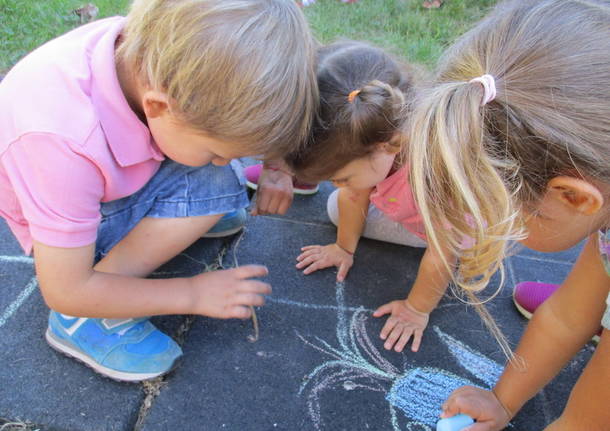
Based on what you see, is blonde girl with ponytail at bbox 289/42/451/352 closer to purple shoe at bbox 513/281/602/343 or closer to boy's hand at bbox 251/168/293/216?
A: boy's hand at bbox 251/168/293/216

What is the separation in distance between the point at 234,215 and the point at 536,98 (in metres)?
1.02

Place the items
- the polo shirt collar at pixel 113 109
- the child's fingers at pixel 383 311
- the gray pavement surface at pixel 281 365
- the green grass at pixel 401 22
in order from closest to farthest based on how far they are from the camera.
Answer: the polo shirt collar at pixel 113 109 < the gray pavement surface at pixel 281 365 < the child's fingers at pixel 383 311 < the green grass at pixel 401 22

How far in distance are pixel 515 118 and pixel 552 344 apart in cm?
55

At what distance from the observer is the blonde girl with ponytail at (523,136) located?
0.73 m

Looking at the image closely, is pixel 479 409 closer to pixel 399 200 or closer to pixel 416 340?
pixel 416 340

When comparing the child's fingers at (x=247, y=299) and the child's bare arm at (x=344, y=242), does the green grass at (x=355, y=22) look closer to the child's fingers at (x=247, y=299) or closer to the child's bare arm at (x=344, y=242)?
the child's bare arm at (x=344, y=242)

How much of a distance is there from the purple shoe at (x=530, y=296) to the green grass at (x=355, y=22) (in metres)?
1.24

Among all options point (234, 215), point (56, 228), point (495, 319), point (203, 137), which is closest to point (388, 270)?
point (495, 319)

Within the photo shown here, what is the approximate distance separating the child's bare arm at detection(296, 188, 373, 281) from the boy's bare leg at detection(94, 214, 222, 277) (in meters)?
0.37

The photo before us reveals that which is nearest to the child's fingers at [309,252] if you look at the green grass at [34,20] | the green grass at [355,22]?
the green grass at [355,22]

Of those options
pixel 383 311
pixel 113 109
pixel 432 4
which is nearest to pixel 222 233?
pixel 383 311

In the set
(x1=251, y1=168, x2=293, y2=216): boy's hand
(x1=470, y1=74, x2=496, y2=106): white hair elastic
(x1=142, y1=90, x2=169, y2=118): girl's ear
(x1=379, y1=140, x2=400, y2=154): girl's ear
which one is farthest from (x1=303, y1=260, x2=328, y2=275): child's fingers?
(x1=470, y1=74, x2=496, y2=106): white hair elastic

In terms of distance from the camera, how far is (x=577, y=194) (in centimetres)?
80

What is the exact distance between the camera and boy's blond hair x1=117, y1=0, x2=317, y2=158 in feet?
2.85
